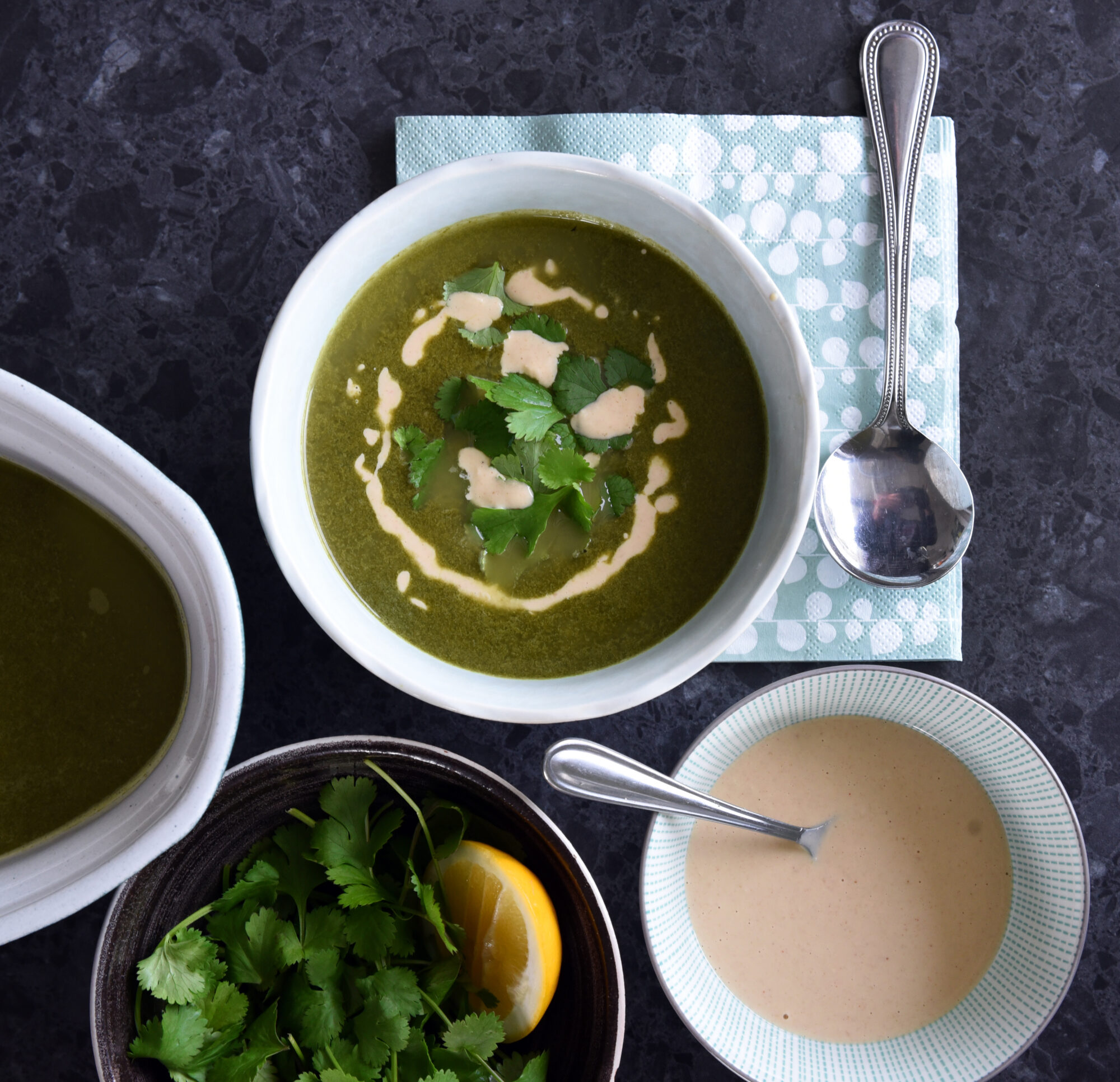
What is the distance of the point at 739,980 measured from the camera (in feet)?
4.09

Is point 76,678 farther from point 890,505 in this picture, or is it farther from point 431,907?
point 890,505

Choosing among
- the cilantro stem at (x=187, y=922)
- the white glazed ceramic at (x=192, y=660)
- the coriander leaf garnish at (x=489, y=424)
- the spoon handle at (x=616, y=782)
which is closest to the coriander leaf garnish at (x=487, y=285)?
the coriander leaf garnish at (x=489, y=424)

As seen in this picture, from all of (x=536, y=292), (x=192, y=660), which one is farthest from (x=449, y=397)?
(x=192, y=660)

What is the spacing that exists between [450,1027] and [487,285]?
0.83 metres

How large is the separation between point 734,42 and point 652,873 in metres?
1.01

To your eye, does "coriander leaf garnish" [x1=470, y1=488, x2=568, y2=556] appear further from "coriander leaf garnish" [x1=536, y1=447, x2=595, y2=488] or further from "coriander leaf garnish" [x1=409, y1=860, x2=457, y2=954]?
"coriander leaf garnish" [x1=409, y1=860, x2=457, y2=954]

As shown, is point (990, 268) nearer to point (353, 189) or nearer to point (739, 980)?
point (353, 189)

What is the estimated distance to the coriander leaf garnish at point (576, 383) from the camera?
1093mm

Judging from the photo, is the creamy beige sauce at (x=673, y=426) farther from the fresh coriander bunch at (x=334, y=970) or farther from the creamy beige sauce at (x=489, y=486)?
the fresh coriander bunch at (x=334, y=970)

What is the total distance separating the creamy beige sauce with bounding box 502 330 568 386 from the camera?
1.10 meters

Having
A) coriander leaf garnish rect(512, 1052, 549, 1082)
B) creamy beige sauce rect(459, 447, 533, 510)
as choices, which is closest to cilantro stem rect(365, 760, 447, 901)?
coriander leaf garnish rect(512, 1052, 549, 1082)

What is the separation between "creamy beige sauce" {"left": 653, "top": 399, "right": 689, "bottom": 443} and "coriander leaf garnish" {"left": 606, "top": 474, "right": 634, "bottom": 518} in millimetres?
60

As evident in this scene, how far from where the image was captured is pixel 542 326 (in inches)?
43.1

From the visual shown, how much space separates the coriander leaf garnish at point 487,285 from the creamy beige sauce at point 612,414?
13cm
